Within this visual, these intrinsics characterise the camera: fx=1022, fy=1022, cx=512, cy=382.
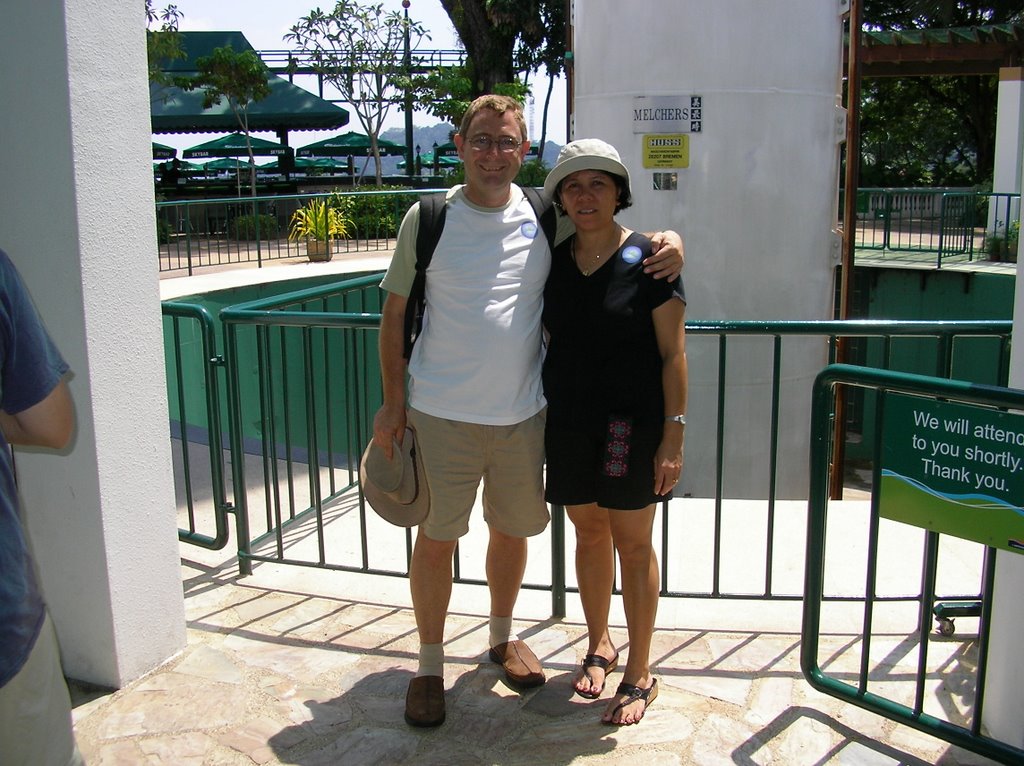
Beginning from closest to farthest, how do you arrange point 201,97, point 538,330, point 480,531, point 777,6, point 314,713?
point 538,330, point 314,713, point 480,531, point 777,6, point 201,97

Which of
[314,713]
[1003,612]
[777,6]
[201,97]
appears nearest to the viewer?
[1003,612]

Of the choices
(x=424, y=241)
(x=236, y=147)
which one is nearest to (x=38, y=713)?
(x=424, y=241)

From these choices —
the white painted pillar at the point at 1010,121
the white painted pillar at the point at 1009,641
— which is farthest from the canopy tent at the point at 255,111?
the white painted pillar at the point at 1009,641

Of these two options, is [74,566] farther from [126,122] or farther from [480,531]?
[480,531]

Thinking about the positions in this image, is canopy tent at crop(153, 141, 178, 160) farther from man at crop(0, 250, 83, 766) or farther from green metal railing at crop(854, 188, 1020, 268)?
man at crop(0, 250, 83, 766)

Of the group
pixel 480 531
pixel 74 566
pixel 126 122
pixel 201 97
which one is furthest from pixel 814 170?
pixel 201 97

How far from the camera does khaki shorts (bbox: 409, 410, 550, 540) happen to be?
10.6ft

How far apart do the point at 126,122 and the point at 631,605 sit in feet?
7.36

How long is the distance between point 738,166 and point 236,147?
1081 inches

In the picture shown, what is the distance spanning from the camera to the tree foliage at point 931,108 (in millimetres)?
29731

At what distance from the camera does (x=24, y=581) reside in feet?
6.39

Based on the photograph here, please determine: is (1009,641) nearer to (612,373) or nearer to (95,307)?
(612,373)

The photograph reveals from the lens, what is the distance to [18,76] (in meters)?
3.11

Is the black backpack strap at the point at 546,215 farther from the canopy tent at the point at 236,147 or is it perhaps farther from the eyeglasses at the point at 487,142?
the canopy tent at the point at 236,147
